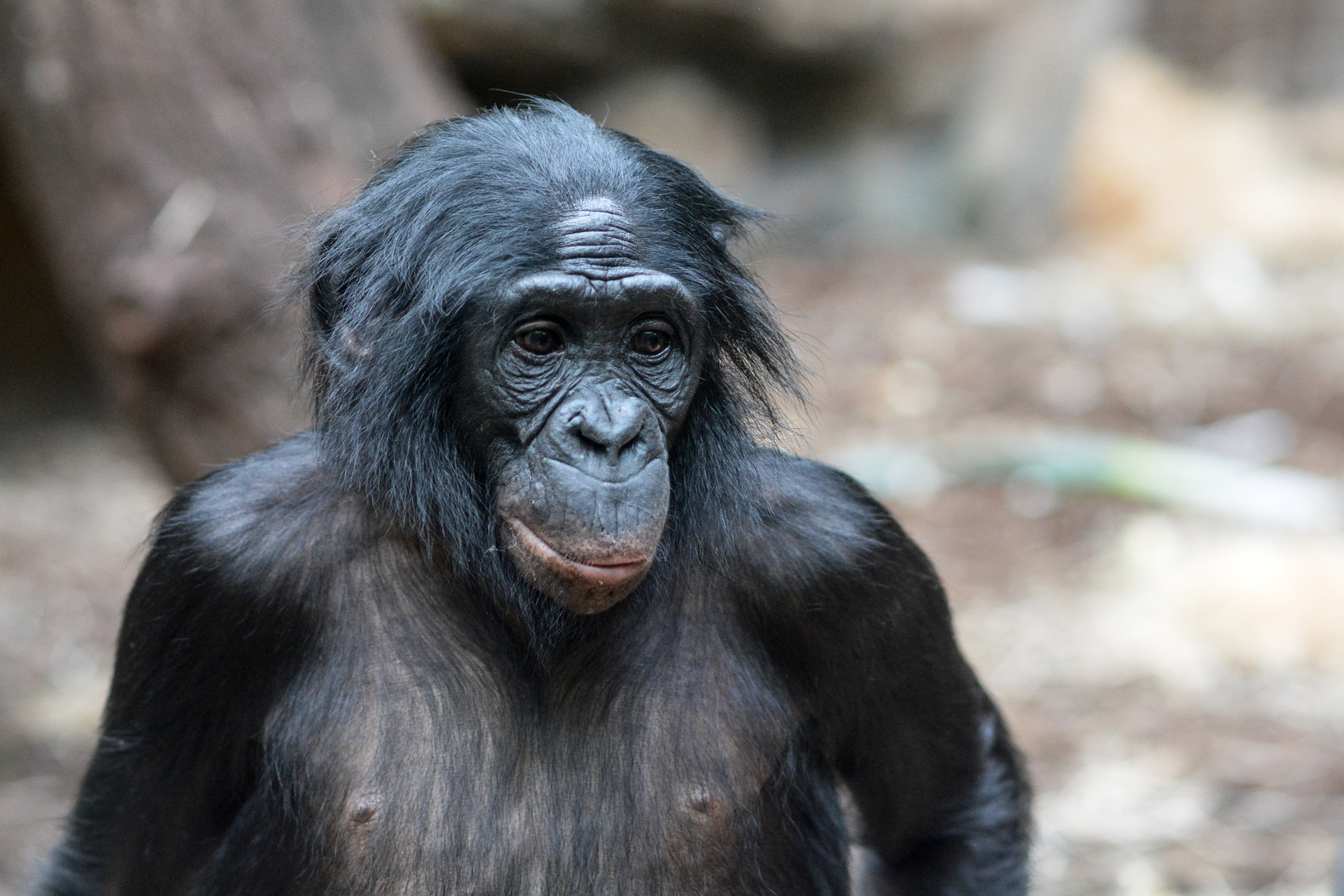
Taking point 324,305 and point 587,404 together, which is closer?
point 587,404

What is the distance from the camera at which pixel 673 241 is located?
126 inches

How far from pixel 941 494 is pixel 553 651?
6210 millimetres

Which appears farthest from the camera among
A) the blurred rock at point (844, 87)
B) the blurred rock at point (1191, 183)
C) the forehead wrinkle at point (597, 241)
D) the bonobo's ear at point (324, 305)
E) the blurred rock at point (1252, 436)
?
the blurred rock at point (1191, 183)

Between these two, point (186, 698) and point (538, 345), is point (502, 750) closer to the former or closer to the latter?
point (186, 698)

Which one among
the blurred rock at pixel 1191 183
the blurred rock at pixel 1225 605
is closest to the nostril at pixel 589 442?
the blurred rock at pixel 1225 605

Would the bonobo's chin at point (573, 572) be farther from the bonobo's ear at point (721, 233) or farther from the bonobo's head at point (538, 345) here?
the bonobo's ear at point (721, 233)

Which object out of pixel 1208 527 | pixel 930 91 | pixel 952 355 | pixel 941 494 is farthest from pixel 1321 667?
pixel 930 91

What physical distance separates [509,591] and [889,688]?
1.02 metres

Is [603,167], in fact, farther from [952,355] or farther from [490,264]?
[952,355]

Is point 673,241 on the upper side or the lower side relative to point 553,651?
upper

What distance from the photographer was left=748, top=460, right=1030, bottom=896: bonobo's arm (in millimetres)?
3328

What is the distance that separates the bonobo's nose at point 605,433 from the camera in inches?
111

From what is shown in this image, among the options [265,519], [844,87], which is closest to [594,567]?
[265,519]

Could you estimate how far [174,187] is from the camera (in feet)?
17.9
